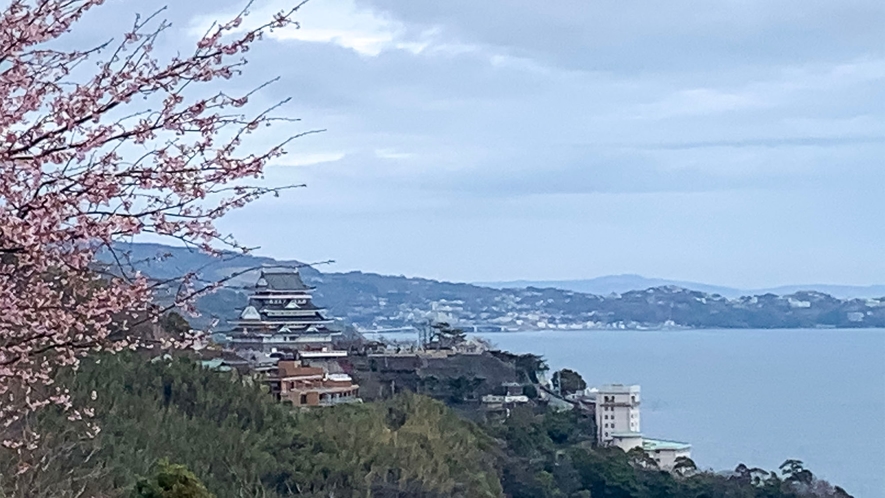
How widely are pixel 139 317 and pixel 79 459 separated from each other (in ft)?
19.0

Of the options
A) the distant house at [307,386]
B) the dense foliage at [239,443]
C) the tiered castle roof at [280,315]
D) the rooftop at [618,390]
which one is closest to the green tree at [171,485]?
the dense foliage at [239,443]

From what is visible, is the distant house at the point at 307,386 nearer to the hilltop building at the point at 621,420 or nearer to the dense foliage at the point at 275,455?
the dense foliage at the point at 275,455

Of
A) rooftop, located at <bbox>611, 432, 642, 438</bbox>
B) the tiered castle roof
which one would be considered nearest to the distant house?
the tiered castle roof

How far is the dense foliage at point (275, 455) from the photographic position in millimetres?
8688

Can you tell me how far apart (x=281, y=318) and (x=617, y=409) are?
6811 mm

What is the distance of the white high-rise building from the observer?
24.0 meters

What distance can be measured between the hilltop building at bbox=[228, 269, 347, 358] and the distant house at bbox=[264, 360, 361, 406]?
15.9 feet

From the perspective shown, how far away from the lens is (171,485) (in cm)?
730

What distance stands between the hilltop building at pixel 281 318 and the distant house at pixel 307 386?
4.84 meters

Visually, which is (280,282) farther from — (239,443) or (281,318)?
(239,443)

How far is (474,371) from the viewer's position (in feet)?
79.5

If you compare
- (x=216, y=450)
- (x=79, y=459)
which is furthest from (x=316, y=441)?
Answer: (x=79, y=459)

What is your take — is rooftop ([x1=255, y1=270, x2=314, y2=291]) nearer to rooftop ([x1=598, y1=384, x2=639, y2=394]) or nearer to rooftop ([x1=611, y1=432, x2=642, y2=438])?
rooftop ([x1=598, y1=384, x2=639, y2=394])

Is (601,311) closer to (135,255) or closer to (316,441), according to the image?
(316,441)
